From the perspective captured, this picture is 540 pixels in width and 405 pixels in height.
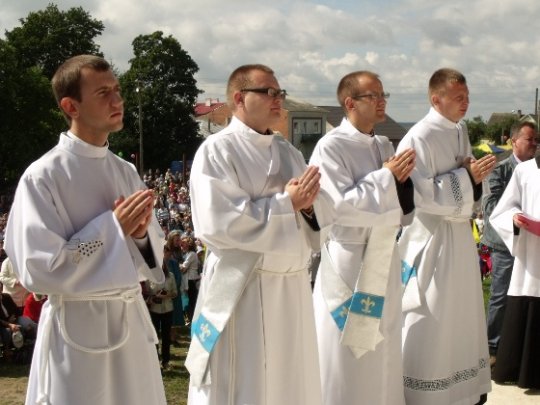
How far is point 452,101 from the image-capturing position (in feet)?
20.5

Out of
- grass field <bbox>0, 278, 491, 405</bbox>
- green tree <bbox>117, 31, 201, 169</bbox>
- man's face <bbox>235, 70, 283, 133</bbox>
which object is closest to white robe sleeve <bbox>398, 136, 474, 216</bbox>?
man's face <bbox>235, 70, 283, 133</bbox>

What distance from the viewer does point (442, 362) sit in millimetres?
6082

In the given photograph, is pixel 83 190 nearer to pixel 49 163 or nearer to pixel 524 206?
pixel 49 163

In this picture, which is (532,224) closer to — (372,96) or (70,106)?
(372,96)

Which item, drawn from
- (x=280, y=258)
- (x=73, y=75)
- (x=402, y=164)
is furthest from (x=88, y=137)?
(x=402, y=164)

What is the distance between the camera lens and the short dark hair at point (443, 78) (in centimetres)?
624

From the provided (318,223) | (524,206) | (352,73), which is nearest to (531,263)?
(524,206)

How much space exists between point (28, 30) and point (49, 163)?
179 ft

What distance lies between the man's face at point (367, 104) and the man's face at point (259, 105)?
1.17m

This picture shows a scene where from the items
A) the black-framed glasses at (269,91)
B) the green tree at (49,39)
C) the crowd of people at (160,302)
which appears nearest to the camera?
the black-framed glasses at (269,91)

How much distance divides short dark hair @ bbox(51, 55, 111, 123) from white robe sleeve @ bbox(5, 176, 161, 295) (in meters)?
0.50

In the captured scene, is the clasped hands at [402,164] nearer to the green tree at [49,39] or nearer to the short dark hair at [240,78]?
the short dark hair at [240,78]

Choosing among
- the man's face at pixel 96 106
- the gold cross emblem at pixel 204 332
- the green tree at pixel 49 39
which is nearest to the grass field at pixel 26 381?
the gold cross emblem at pixel 204 332

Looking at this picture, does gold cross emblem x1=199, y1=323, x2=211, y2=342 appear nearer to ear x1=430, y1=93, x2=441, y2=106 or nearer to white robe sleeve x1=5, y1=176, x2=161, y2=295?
white robe sleeve x1=5, y1=176, x2=161, y2=295
